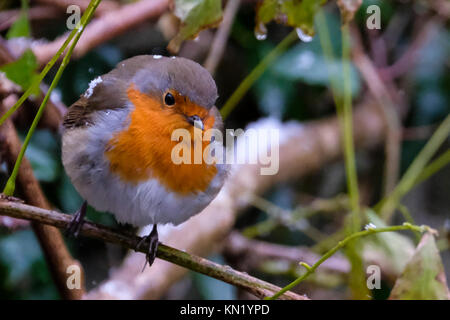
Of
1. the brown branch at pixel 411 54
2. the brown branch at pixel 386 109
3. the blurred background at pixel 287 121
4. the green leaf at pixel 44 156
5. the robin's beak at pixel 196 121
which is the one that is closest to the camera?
the robin's beak at pixel 196 121


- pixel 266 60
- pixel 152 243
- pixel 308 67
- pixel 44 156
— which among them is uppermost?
pixel 308 67

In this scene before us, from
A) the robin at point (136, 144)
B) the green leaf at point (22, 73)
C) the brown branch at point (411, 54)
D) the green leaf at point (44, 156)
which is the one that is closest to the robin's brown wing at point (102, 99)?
the robin at point (136, 144)

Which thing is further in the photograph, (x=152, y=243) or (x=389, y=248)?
(x=389, y=248)

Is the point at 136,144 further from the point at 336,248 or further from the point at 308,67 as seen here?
the point at 308,67

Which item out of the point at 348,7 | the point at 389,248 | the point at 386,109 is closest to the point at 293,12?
the point at 348,7

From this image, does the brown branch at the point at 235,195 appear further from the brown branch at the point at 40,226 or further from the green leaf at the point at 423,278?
the green leaf at the point at 423,278

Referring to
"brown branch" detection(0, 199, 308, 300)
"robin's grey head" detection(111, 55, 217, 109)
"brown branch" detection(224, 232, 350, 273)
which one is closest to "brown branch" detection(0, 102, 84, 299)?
"brown branch" detection(0, 199, 308, 300)

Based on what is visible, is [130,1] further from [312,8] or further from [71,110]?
[312,8]
